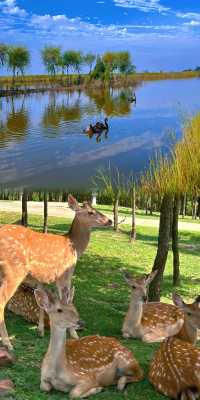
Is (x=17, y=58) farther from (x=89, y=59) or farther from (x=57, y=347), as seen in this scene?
(x=57, y=347)

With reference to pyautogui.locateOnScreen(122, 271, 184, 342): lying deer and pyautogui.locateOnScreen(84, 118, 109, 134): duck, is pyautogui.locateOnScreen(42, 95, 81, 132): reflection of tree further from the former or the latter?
pyautogui.locateOnScreen(122, 271, 184, 342): lying deer

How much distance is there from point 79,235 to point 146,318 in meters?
1.74

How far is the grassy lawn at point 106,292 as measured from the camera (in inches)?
318

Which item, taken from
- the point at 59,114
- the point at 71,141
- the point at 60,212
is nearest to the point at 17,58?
the point at 59,114

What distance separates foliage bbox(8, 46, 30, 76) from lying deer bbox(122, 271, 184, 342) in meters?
142

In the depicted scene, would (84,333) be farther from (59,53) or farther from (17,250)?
(59,53)

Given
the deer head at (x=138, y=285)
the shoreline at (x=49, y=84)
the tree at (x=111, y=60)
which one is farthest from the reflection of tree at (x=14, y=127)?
the tree at (x=111, y=60)

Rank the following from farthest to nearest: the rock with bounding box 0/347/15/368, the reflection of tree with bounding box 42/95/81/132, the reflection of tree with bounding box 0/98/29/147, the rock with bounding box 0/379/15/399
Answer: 1. the reflection of tree with bounding box 42/95/81/132
2. the reflection of tree with bounding box 0/98/29/147
3. the rock with bounding box 0/347/15/368
4. the rock with bounding box 0/379/15/399

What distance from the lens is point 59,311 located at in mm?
7578

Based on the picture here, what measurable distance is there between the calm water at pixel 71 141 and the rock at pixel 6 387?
8.00 meters

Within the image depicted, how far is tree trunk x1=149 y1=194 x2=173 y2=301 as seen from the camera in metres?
13.4

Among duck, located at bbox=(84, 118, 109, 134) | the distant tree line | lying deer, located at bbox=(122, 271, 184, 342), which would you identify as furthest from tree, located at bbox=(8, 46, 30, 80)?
lying deer, located at bbox=(122, 271, 184, 342)

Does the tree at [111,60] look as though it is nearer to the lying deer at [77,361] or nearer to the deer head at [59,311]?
the lying deer at [77,361]

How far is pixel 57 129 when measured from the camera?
7481 centimetres
